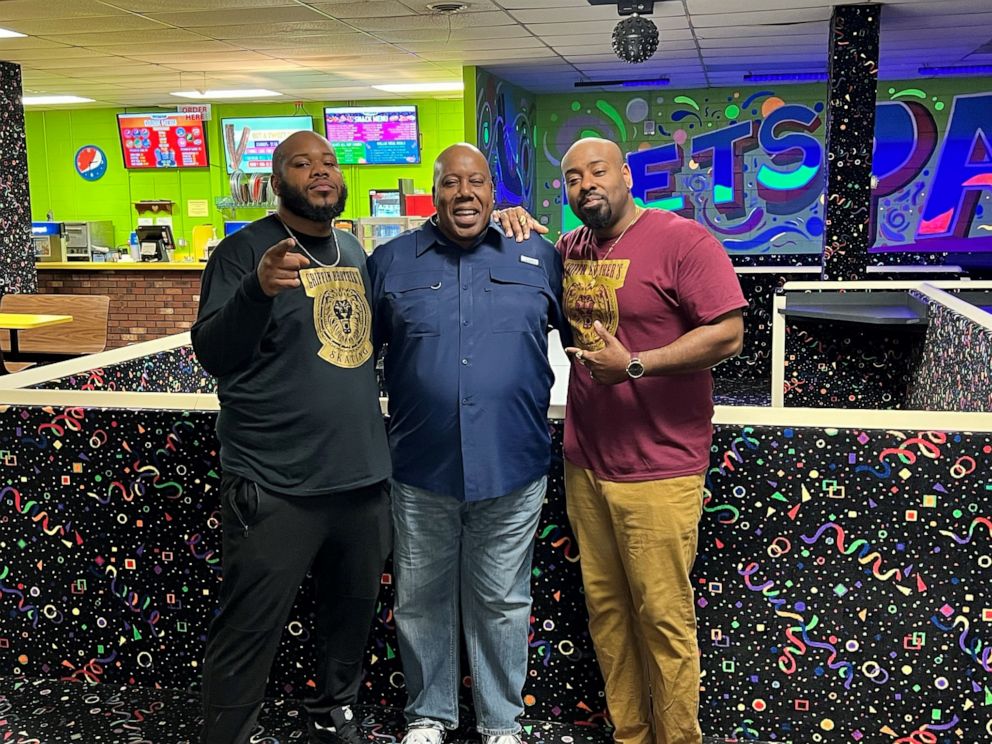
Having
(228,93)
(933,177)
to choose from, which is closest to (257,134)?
(228,93)

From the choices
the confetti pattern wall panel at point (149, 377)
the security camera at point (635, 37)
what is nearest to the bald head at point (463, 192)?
the confetti pattern wall panel at point (149, 377)

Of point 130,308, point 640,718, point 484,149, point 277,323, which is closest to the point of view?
point 277,323

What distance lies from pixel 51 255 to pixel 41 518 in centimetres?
790

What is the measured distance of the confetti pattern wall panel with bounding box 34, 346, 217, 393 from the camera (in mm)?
3299

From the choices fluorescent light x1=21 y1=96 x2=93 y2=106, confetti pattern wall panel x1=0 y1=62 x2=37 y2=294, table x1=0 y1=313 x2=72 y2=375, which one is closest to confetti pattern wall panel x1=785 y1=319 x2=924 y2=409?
table x1=0 y1=313 x2=72 y2=375

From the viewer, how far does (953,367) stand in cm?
431

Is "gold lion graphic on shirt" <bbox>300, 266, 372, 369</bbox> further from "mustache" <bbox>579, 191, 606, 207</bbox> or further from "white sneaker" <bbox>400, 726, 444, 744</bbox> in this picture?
"white sneaker" <bbox>400, 726, 444, 744</bbox>

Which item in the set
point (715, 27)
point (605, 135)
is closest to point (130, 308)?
point (605, 135)

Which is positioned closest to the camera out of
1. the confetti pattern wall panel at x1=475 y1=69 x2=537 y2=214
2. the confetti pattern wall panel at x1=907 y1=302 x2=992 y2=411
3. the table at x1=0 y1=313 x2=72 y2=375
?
the confetti pattern wall panel at x1=907 y1=302 x2=992 y2=411

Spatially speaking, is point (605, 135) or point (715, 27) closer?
point (715, 27)

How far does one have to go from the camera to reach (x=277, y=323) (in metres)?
2.20

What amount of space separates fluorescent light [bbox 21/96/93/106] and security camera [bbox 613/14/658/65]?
713cm

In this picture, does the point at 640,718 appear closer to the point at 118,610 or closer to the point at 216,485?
the point at 216,485

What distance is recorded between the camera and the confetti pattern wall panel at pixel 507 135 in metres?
8.66
